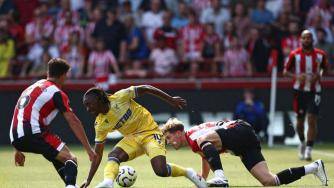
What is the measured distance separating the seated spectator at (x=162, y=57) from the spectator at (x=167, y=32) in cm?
18

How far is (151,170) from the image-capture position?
15305 millimetres

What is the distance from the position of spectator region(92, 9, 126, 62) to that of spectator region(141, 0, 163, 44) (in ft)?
2.36

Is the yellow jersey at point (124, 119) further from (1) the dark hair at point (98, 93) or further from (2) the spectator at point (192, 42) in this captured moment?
(2) the spectator at point (192, 42)

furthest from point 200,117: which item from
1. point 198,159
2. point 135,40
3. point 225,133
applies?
point 225,133

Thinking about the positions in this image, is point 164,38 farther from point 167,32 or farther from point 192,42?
point 192,42

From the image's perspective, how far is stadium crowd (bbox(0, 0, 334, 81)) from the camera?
22188 millimetres

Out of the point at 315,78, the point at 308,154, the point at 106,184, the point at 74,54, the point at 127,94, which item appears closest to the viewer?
the point at 106,184

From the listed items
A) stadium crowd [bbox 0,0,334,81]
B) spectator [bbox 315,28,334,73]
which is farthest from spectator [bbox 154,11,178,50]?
spectator [bbox 315,28,334,73]

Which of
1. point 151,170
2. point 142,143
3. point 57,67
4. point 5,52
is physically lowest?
point 151,170

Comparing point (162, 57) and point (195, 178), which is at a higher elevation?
point (195, 178)

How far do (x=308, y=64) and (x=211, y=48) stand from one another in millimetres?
4978

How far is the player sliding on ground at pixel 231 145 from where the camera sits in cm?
1148

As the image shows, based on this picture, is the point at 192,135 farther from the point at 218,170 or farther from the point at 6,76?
the point at 6,76

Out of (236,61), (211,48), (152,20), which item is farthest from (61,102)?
(152,20)
